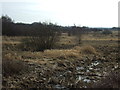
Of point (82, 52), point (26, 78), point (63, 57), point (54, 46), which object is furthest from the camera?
point (54, 46)

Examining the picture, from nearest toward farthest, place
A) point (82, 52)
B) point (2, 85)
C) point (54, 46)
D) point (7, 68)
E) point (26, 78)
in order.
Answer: point (2, 85) < point (26, 78) < point (7, 68) < point (82, 52) < point (54, 46)

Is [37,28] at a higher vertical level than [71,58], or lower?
higher

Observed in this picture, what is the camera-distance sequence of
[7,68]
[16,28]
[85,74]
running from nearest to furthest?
[7,68] < [85,74] < [16,28]

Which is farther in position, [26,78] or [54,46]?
[54,46]

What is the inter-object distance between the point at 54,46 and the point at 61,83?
21267 mm

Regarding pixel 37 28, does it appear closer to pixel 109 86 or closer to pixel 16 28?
pixel 109 86

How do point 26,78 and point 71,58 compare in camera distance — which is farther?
point 71,58

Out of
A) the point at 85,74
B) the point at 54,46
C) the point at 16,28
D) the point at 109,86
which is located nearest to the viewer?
the point at 109,86

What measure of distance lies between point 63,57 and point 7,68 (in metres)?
10.1

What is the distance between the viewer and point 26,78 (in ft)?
46.3

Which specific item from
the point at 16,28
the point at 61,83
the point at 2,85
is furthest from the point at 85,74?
the point at 16,28

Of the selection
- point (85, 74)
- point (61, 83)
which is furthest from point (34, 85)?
point (85, 74)

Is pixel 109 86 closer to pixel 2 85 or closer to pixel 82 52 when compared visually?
pixel 2 85

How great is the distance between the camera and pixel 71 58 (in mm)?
24906
